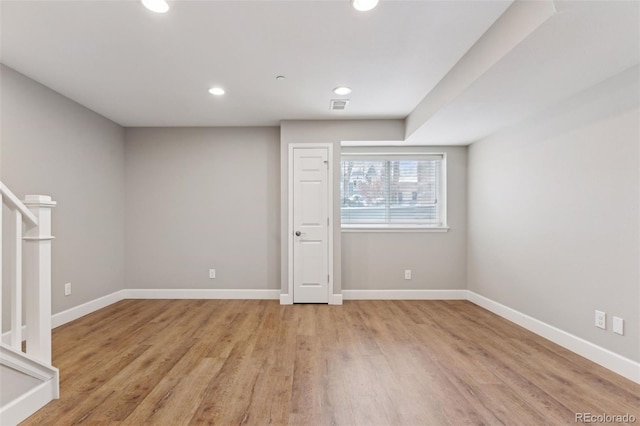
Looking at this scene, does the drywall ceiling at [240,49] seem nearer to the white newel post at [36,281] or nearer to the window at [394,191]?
the window at [394,191]

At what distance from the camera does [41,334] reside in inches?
71.9

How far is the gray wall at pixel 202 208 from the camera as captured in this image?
436 cm

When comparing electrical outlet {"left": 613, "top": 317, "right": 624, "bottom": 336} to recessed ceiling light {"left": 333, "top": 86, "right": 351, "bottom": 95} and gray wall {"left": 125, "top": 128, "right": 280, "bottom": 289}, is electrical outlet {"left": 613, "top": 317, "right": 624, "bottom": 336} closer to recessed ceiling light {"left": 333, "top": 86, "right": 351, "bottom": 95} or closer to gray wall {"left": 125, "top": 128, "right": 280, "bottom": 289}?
recessed ceiling light {"left": 333, "top": 86, "right": 351, "bottom": 95}

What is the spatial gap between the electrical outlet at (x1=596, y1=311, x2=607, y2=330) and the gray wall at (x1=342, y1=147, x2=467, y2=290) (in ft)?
6.54

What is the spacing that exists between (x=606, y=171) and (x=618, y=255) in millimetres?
632

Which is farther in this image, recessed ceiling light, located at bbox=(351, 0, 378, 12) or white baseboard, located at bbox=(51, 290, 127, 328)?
white baseboard, located at bbox=(51, 290, 127, 328)

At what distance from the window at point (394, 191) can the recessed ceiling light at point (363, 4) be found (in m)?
2.63

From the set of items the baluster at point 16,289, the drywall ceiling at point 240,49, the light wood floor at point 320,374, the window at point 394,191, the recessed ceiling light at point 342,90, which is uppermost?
the drywall ceiling at point 240,49

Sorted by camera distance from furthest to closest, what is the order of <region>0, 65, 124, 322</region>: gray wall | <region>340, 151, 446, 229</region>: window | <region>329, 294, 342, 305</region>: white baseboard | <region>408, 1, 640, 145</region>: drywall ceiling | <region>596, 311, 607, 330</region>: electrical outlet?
<region>340, 151, 446, 229</region>: window
<region>329, 294, 342, 305</region>: white baseboard
<region>0, 65, 124, 322</region>: gray wall
<region>596, 311, 607, 330</region>: electrical outlet
<region>408, 1, 640, 145</region>: drywall ceiling

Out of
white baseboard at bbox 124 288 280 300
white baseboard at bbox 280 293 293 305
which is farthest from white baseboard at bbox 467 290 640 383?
white baseboard at bbox 124 288 280 300

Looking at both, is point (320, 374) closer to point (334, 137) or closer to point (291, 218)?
point (291, 218)

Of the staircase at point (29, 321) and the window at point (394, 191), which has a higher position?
the window at point (394, 191)

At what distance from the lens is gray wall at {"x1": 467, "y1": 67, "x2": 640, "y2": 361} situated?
2193mm

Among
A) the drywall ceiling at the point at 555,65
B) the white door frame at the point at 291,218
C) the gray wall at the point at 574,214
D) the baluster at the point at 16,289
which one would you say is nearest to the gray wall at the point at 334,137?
the white door frame at the point at 291,218
